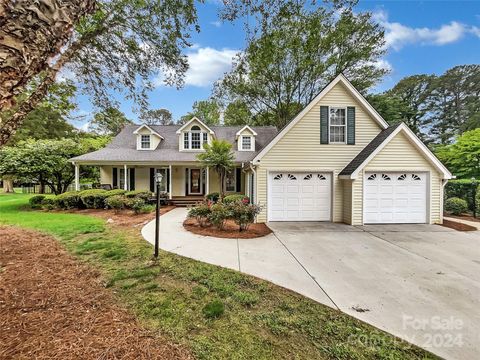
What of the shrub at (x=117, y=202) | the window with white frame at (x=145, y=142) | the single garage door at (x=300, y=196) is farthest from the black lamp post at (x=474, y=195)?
the window with white frame at (x=145, y=142)

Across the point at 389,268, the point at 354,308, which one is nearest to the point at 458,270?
the point at 389,268

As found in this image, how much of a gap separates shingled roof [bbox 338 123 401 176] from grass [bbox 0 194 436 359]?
7271 mm

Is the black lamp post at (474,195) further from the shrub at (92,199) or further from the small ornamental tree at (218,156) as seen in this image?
the shrub at (92,199)

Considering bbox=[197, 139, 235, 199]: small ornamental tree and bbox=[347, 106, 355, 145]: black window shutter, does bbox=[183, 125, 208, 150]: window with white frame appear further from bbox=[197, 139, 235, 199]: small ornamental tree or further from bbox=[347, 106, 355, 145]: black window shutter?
bbox=[347, 106, 355, 145]: black window shutter

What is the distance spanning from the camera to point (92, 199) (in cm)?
1316

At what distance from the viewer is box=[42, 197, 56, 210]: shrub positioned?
1298 centimetres

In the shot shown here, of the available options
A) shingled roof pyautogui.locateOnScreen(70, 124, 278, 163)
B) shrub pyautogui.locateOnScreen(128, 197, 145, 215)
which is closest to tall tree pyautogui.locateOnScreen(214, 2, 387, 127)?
shingled roof pyautogui.locateOnScreen(70, 124, 278, 163)

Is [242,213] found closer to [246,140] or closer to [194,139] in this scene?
[246,140]

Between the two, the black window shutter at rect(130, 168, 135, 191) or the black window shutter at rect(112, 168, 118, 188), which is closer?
the black window shutter at rect(130, 168, 135, 191)

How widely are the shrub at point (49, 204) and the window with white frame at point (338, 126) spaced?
590 inches

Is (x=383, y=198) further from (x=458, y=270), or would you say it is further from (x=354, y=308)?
(x=354, y=308)

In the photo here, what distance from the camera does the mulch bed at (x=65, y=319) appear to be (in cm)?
251

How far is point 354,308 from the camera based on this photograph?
139 inches

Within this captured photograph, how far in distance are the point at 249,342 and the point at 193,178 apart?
15.3 metres
